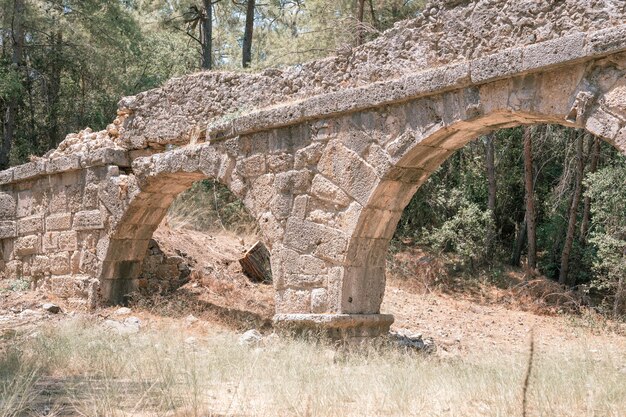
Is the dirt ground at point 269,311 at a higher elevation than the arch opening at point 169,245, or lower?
lower

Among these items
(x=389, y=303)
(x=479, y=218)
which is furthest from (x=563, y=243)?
(x=389, y=303)

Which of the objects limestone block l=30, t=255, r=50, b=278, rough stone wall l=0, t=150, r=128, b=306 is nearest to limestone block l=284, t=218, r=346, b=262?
rough stone wall l=0, t=150, r=128, b=306

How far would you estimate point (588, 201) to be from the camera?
1349cm

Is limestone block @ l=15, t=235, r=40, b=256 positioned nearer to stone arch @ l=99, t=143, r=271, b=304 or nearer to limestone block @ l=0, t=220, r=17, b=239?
limestone block @ l=0, t=220, r=17, b=239

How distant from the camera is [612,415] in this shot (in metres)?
4.16

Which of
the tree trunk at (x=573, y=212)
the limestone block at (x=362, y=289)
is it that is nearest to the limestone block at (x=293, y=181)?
the limestone block at (x=362, y=289)

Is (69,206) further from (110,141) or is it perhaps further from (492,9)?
(492,9)

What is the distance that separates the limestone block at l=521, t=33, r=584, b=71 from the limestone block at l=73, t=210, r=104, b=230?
6.37 metres

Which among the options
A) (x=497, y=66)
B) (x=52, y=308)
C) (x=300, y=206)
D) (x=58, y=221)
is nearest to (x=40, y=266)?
(x=58, y=221)

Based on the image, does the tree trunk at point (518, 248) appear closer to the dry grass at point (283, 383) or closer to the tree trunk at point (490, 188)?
the tree trunk at point (490, 188)

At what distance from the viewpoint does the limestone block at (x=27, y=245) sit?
11.0m

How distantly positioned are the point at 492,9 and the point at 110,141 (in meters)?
5.91

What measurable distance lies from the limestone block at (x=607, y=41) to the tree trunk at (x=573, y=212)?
778 cm

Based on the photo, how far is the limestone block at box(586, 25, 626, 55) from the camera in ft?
16.9
